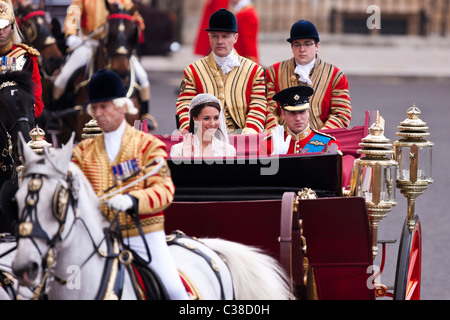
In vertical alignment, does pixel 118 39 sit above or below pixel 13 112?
above

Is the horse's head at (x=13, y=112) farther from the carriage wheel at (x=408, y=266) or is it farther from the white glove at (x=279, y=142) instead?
the carriage wheel at (x=408, y=266)

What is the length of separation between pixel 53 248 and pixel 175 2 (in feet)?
73.0

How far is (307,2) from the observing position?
25.0 meters

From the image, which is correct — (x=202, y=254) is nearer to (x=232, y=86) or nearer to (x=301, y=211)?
(x=301, y=211)

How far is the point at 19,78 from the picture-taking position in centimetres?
641

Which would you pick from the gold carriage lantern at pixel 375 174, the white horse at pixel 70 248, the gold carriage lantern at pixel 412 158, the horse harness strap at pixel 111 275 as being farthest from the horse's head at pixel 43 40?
the horse harness strap at pixel 111 275

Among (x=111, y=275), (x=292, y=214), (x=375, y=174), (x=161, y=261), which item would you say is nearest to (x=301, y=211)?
(x=292, y=214)

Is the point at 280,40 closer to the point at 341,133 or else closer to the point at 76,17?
the point at 76,17

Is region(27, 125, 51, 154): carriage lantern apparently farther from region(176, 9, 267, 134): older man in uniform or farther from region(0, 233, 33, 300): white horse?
region(176, 9, 267, 134): older man in uniform

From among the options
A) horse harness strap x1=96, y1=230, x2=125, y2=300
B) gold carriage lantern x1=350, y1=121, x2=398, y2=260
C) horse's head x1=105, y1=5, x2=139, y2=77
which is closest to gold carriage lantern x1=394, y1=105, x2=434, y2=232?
gold carriage lantern x1=350, y1=121, x2=398, y2=260

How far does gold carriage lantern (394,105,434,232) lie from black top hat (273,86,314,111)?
73cm

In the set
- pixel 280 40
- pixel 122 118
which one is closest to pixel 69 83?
pixel 122 118

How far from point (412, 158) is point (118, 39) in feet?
16.1

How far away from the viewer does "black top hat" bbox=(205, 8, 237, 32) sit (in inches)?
269
